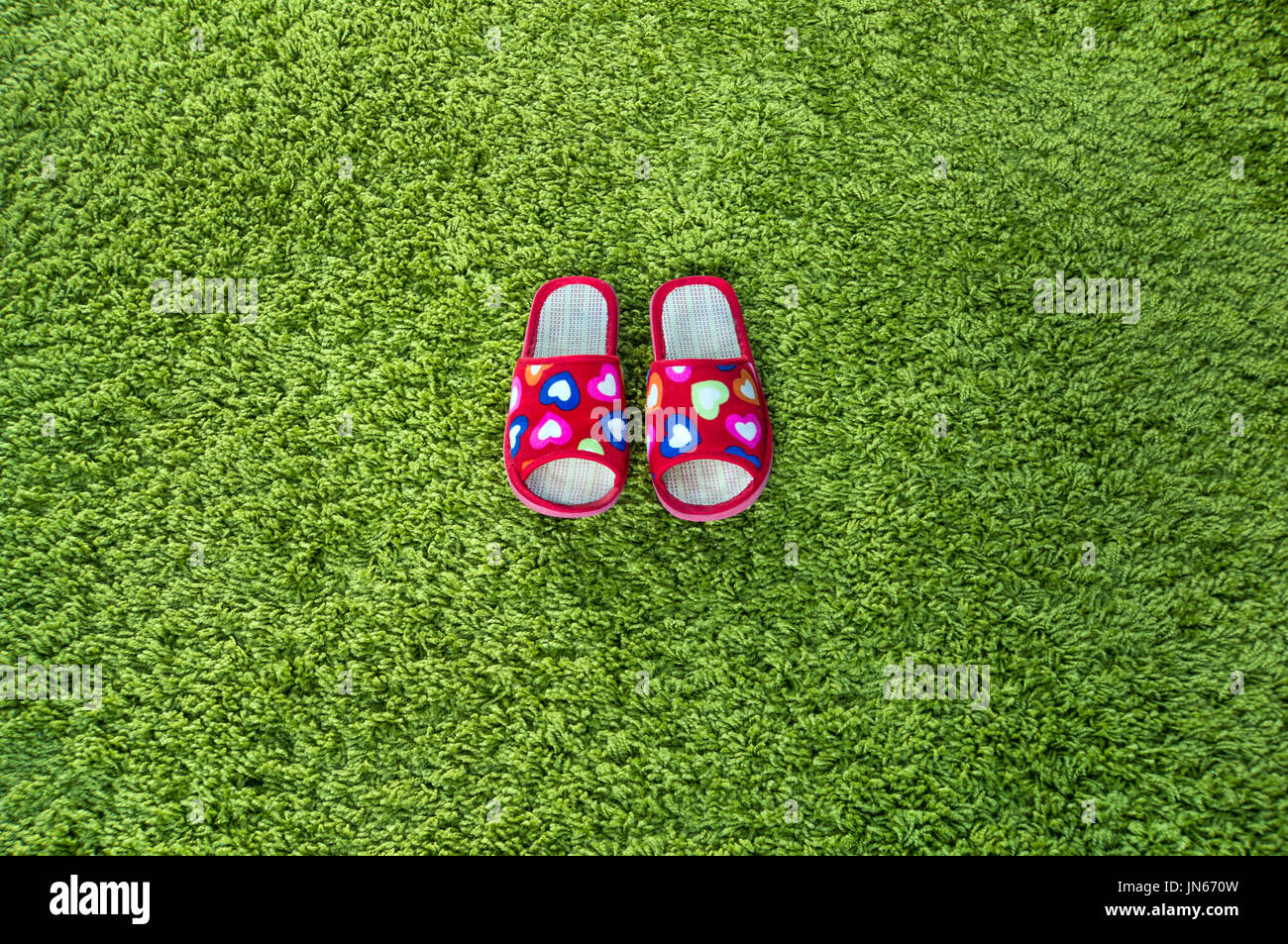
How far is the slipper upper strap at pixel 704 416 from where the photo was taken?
1.19 metres

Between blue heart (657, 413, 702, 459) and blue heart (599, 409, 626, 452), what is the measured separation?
0.07 metres

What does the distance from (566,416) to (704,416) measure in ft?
0.81

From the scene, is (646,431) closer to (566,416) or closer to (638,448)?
(638,448)

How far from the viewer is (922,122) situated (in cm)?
138

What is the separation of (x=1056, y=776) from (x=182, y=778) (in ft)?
4.92

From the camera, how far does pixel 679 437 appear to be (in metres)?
1.19

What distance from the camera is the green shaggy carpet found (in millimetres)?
1145

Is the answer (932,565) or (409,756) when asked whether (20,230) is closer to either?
(409,756)

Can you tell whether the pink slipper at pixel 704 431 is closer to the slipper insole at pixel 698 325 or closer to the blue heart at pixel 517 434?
the slipper insole at pixel 698 325

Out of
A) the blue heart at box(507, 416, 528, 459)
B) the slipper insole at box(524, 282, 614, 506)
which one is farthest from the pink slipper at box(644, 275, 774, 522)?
the blue heart at box(507, 416, 528, 459)

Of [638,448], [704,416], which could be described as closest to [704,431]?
[704,416]

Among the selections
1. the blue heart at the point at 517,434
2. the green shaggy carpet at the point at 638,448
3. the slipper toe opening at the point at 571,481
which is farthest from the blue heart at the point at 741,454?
the blue heart at the point at 517,434

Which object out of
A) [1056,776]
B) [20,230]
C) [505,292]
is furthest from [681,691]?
[20,230]

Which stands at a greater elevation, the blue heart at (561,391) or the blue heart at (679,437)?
the blue heart at (561,391)
